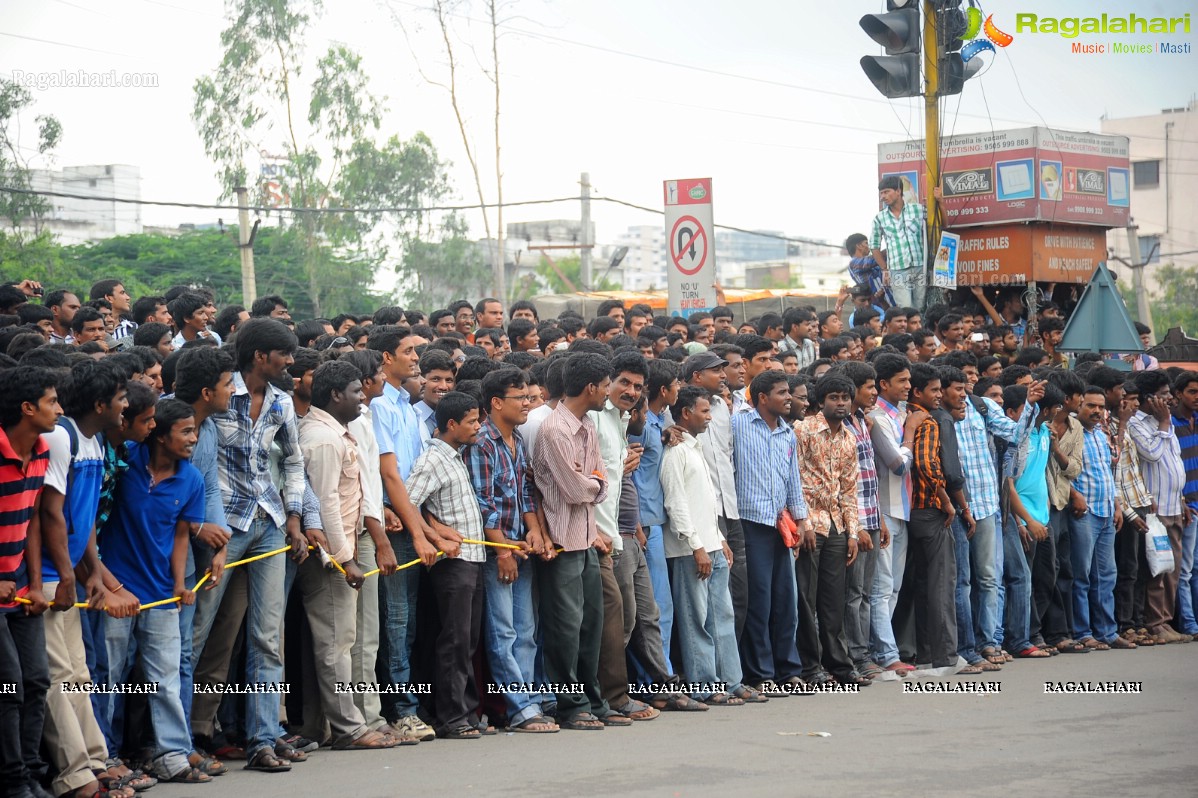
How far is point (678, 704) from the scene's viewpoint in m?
8.82

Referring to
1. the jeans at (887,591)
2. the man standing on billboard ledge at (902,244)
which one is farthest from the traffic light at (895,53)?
the jeans at (887,591)

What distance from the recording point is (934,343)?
45.4 feet

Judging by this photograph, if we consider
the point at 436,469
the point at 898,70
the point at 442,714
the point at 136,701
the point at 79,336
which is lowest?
the point at 442,714

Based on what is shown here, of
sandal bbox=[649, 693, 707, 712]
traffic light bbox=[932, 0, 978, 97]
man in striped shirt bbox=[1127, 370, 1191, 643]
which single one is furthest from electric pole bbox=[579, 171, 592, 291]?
sandal bbox=[649, 693, 707, 712]

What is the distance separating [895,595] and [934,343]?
413cm

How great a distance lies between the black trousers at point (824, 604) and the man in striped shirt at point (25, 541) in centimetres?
551

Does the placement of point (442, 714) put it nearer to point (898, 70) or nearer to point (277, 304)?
point (277, 304)

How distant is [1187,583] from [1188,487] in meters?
0.94

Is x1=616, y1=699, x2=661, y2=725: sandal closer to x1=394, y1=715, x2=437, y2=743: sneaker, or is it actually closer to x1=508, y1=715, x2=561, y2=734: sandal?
x1=508, y1=715, x2=561, y2=734: sandal

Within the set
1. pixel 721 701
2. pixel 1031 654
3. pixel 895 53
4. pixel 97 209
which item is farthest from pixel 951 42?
pixel 97 209

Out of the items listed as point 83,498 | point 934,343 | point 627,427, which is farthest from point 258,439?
point 934,343

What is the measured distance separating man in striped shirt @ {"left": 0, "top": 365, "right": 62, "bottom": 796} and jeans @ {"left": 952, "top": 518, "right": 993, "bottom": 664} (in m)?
7.08

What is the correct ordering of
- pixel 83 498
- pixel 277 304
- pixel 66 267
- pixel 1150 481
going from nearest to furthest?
pixel 83 498
pixel 277 304
pixel 1150 481
pixel 66 267

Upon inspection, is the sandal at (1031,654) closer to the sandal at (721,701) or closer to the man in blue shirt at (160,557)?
the sandal at (721,701)
